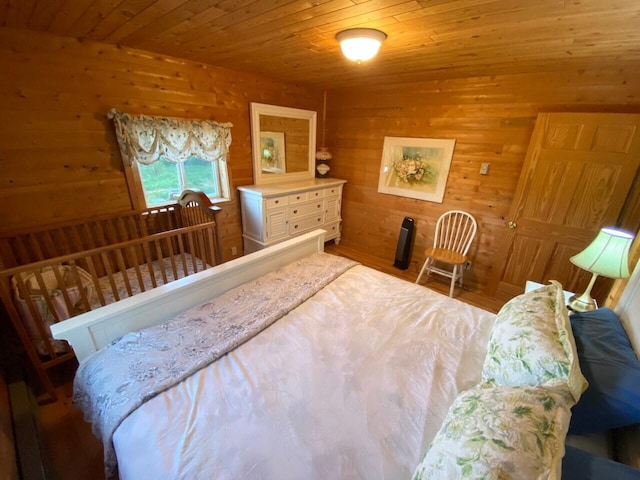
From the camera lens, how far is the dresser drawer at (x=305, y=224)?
3389mm

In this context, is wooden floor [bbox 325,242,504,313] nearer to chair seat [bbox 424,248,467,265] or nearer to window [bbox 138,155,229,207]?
chair seat [bbox 424,248,467,265]

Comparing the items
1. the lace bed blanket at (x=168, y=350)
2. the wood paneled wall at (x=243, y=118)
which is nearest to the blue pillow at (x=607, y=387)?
the lace bed blanket at (x=168, y=350)

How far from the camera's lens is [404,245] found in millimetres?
3434

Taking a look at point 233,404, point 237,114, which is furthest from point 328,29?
point 233,404

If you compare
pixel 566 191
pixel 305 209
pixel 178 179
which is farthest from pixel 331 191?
pixel 566 191

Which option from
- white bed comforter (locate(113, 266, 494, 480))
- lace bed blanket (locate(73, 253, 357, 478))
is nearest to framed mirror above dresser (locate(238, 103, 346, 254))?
lace bed blanket (locate(73, 253, 357, 478))

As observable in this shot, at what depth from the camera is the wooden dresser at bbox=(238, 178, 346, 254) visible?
10.0ft

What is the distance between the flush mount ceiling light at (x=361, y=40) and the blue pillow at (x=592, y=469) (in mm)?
2099

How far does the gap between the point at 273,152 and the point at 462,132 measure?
87.4 inches

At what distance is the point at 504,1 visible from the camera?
121 centimetres

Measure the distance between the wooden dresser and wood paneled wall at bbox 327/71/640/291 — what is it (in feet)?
1.64

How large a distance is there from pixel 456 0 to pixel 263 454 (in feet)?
6.54

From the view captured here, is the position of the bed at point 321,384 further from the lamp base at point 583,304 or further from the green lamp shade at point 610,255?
the lamp base at point 583,304

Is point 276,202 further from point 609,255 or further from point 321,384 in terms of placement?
point 609,255
